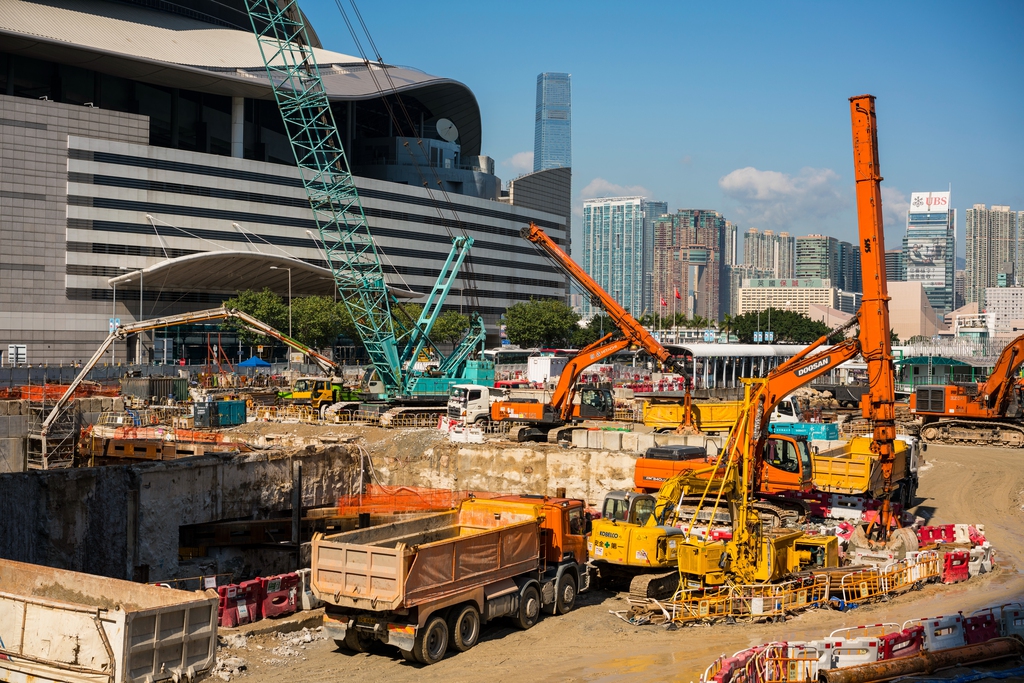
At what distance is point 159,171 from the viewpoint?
93062 mm

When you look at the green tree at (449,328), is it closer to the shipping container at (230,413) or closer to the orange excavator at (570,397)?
the shipping container at (230,413)

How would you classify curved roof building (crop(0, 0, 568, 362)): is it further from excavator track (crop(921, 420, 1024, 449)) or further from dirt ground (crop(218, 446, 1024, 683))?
dirt ground (crop(218, 446, 1024, 683))

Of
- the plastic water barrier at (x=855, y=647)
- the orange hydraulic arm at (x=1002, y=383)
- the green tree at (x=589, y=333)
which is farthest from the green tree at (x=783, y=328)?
the plastic water barrier at (x=855, y=647)

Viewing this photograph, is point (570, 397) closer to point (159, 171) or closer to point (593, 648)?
point (593, 648)

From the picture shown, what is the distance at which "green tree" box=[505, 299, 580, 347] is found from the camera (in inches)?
4552

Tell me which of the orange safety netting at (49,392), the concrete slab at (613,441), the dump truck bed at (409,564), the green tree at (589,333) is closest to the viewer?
the dump truck bed at (409,564)

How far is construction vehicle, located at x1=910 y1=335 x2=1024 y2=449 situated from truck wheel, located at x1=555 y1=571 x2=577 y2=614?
31.7m

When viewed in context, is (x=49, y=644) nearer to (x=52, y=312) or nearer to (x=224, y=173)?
(x=52, y=312)

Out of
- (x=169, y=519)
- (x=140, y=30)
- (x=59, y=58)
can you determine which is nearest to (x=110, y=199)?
(x=59, y=58)

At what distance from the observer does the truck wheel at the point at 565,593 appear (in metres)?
18.0

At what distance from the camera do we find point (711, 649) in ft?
51.4

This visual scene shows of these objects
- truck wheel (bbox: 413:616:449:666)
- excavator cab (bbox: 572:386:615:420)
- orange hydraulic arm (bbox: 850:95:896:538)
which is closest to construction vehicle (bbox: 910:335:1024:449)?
excavator cab (bbox: 572:386:615:420)

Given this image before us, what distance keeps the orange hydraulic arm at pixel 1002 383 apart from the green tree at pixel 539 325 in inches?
2903

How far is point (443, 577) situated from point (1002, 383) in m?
36.4
